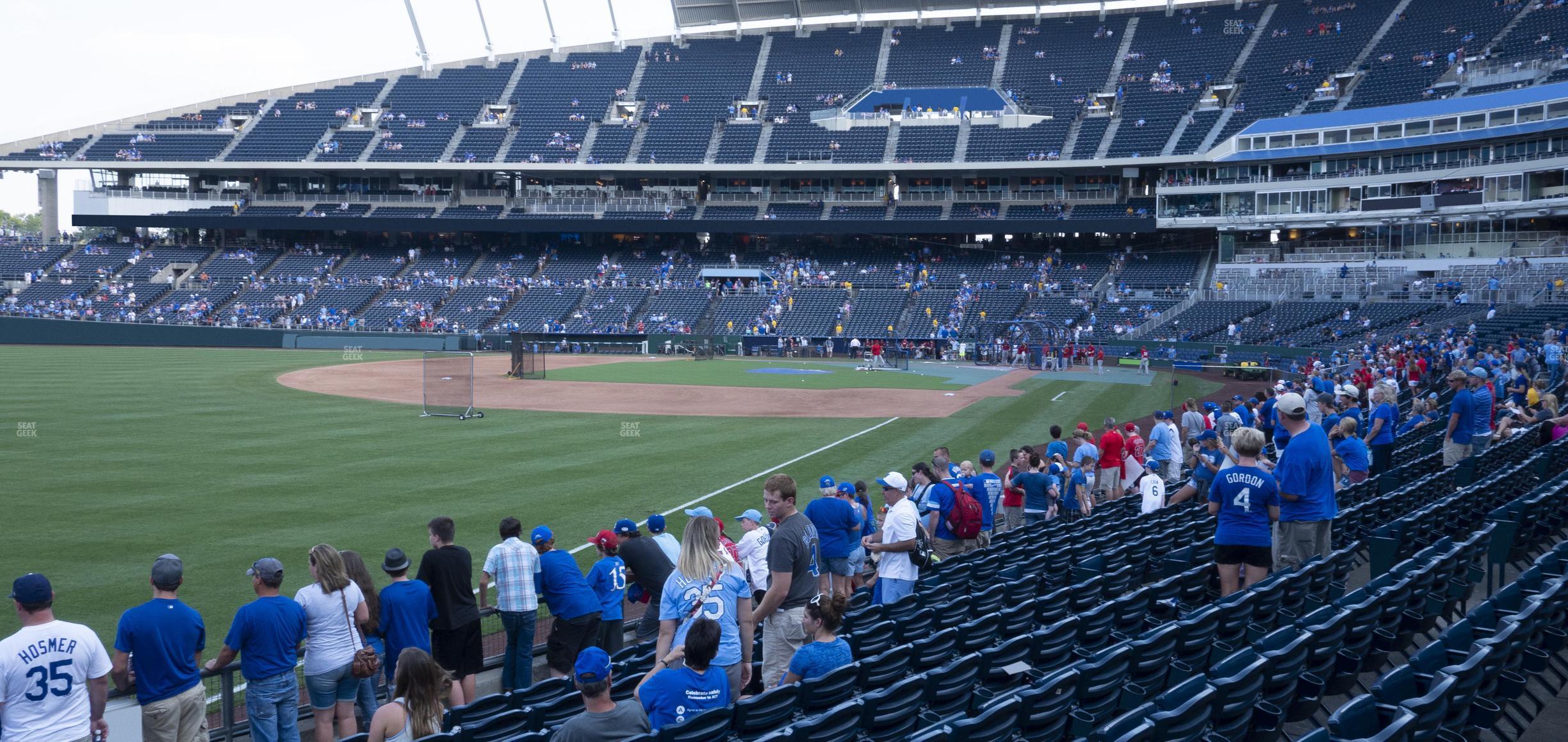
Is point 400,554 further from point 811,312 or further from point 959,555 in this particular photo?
point 811,312

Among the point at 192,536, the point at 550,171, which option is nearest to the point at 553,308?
the point at 550,171

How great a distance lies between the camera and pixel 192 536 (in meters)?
15.1

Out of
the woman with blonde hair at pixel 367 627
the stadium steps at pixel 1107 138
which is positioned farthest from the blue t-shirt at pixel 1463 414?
→ the stadium steps at pixel 1107 138

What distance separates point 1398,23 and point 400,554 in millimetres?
71177

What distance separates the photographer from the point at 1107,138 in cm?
6538

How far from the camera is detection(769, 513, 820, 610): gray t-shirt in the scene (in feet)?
25.1

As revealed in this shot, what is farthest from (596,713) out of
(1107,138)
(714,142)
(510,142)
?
(510,142)

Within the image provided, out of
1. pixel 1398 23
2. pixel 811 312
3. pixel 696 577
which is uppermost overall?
pixel 1398 23

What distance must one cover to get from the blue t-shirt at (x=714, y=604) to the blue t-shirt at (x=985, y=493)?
5412mm

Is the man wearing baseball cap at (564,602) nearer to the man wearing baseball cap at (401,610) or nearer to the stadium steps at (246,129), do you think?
the man wearing baseball cap at (401,610)

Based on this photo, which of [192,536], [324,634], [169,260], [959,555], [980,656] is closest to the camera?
[980,656]

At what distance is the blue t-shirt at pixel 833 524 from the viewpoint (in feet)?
32.5

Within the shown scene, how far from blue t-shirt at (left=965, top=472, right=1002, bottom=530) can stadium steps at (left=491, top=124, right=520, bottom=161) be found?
61912mm

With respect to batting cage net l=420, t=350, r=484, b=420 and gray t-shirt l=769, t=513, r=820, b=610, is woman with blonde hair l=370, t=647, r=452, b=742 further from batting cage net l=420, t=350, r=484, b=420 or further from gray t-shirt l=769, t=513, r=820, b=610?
batting cage net l=420, t=350, r=484, b=420
